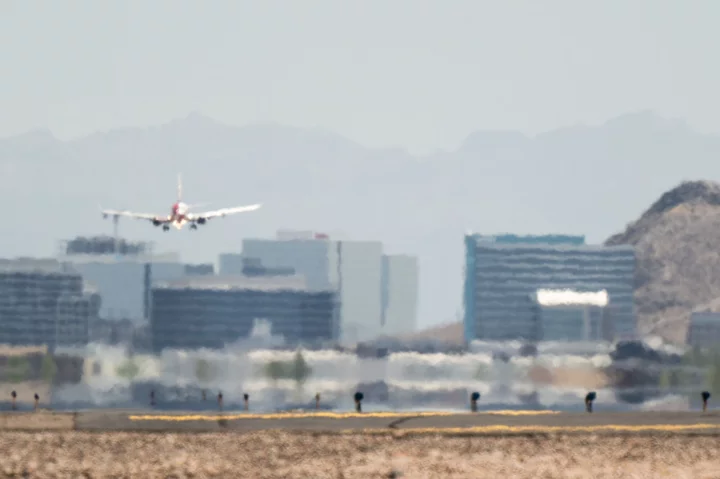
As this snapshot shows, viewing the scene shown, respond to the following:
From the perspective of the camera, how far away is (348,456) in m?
62.9

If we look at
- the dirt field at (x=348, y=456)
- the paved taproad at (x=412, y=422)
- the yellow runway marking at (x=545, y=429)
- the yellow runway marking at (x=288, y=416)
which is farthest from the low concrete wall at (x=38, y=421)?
the yellow runway marking at (x=545, y=429)

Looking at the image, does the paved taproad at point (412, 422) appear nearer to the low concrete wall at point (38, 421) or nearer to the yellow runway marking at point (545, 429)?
the yellow runway marking at point (545, 429)

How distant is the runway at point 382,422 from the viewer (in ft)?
235

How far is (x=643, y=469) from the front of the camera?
194 ft

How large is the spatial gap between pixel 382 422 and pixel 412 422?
146cm

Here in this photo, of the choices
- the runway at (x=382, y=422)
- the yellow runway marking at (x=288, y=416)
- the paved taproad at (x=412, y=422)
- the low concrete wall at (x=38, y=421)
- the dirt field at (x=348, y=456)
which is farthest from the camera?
the yellow runway marking at (x=288, y=416)

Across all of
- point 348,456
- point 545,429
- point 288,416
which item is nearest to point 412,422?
point 545,429

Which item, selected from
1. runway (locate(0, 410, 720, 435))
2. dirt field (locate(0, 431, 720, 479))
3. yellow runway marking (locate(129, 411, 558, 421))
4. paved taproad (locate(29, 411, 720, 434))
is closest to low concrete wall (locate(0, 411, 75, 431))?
runway (locate(0, 410, 720, 435))

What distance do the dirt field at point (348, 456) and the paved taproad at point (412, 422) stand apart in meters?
2.10

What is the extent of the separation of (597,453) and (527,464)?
430 cm

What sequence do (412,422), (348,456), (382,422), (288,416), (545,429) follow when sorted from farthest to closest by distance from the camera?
(288,416) < (382,422) < (412,422) < (545,429) < (348,456)

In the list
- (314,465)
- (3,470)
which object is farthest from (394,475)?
(3,470)

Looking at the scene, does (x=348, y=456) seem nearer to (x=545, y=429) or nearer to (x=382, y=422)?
(x=545, y=429)

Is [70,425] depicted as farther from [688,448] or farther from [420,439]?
[688,448]
